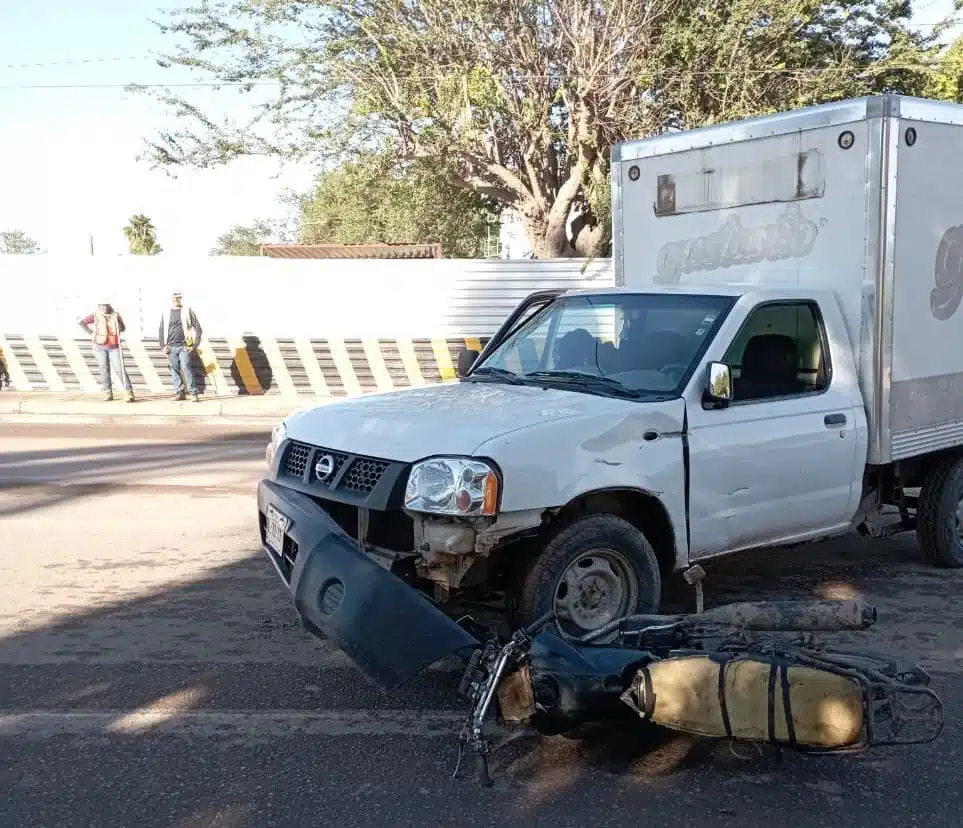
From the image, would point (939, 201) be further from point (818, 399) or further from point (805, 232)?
point (818, 399)

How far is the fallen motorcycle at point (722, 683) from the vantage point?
337 centimetres

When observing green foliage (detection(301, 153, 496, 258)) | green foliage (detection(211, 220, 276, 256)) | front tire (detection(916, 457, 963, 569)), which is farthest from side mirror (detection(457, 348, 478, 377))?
green foliage (detection(211, 220, 276, 256))

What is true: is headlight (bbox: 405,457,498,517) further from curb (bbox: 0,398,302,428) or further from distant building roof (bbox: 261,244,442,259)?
distant building roof (bbox: 261,244,442,259)

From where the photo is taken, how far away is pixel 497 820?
3.43 m

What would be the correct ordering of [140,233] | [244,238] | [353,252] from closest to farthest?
[353,252] < [140,233] < [244,238]

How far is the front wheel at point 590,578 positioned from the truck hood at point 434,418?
1.74ft

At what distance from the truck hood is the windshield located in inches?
10.0

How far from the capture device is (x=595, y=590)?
4.72m

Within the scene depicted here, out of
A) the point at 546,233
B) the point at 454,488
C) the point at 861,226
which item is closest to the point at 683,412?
the point at 454,488

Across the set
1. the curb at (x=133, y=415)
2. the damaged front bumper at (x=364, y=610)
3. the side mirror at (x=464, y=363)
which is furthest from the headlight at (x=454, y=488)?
the curb at (x=133, y=415)

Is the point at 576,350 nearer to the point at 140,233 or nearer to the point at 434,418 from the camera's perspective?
the point at 434,418

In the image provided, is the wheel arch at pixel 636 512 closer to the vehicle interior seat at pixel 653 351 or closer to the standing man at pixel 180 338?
the vehicle interior seat at pixel 653 351

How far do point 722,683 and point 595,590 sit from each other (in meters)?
1.29

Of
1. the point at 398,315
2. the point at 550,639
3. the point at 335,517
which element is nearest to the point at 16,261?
the point at 398,315
